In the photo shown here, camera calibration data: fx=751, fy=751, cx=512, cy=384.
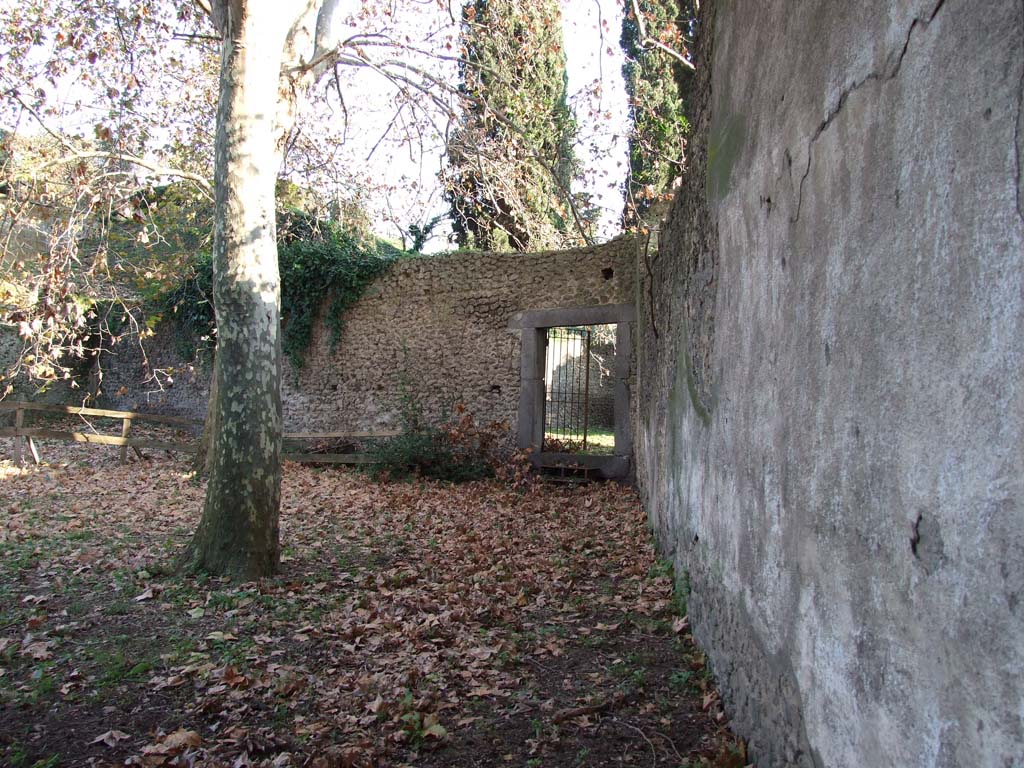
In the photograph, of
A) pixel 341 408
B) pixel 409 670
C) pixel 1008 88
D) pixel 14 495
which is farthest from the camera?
pixel 341 408

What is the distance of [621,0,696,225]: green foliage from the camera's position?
9.45 m

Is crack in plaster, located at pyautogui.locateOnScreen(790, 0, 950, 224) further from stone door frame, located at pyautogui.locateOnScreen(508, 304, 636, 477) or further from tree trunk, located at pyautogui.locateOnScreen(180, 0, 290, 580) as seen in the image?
stone door frame, located at pyautogui.locateOnScreen(508, 304, 636, 477)

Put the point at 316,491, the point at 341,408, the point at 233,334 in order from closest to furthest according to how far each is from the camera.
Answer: the point at 233,334 < the point at 316,491 < the point at 341,408

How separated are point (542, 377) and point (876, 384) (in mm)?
9847

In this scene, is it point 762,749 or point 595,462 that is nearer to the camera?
point 762,749

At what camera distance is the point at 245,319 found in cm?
558

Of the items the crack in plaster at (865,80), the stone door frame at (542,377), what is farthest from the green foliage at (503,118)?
the crack in plaster at (865,80)

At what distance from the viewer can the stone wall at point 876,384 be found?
1.14 meters

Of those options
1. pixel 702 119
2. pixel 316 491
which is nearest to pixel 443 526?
pixel 316 491

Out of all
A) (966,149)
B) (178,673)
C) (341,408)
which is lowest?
(178,673)

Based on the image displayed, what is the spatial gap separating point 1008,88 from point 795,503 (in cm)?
130

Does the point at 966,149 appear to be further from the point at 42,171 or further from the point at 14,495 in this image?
the point at 14,495

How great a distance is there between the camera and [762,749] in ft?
8.50

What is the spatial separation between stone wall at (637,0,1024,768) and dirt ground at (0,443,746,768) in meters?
0.77
